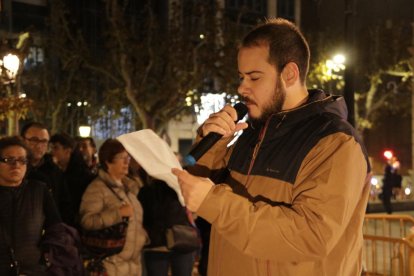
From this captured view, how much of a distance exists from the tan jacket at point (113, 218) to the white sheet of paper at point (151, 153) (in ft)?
10.5

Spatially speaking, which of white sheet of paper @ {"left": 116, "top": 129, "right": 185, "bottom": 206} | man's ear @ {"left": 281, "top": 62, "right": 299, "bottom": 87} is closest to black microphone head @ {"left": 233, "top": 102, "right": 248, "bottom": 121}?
man's ear @ {"left": 281, "top": 62, "right": 299, "bottom": 87}

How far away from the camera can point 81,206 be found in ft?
18.8

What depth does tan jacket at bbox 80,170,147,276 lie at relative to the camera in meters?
5.58

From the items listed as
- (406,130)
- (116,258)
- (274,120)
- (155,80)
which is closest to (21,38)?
(155,80)

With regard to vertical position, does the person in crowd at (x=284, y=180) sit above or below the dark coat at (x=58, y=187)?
above

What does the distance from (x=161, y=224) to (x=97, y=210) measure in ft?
2.58

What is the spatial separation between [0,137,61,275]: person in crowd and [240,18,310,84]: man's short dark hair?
2678 mm

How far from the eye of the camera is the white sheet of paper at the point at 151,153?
2410mm

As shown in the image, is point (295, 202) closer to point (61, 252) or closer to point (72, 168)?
point (61, 252)

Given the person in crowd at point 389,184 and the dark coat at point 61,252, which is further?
the person in crowd at point 389,184

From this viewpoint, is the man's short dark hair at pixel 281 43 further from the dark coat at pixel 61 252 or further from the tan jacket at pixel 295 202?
the dark coat at pixel 61 252

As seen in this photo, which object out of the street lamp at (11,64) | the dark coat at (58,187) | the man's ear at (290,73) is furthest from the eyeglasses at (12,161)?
the street lamp at (11,64)

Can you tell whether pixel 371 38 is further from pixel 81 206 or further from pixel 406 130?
pixel 81 206

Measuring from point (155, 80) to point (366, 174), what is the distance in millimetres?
23319
